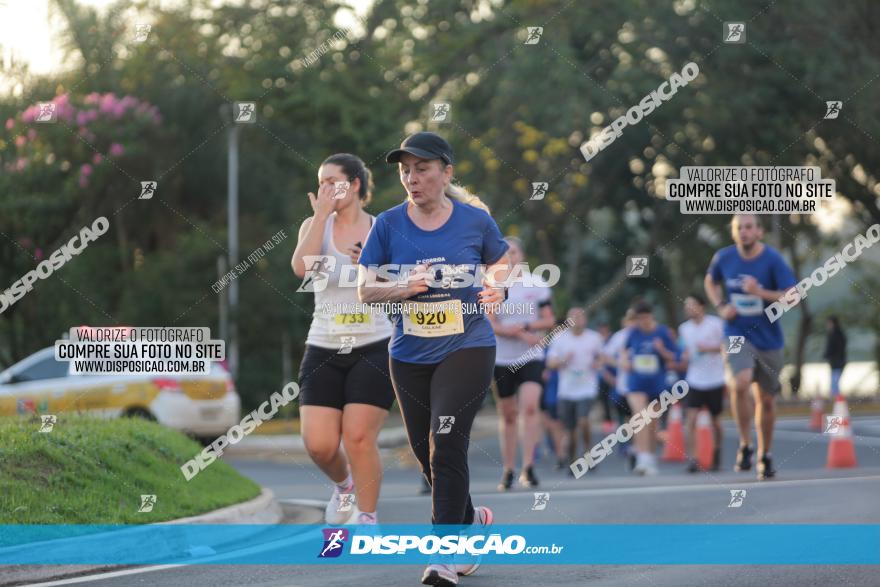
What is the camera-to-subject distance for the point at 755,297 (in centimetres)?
1256

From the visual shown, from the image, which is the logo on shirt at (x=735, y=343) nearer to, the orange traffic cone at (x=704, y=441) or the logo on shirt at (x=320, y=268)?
the orange traffic cone at (x=704, y=441)

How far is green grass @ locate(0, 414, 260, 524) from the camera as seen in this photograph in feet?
30.4

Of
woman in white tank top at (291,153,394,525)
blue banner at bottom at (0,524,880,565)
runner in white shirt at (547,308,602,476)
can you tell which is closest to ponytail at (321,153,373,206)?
woman in white tank top at (291,153,394,525)

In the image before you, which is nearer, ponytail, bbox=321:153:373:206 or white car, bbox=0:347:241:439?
ponytail, bbox=321:153:373:206

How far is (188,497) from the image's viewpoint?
1075 centimetres

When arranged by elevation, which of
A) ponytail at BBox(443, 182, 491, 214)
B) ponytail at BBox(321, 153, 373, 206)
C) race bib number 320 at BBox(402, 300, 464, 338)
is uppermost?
ponytail at BBox(321, 153, 373, 206)

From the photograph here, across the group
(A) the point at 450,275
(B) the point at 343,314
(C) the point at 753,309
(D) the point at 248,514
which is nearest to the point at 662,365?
(C) the point at 753,309

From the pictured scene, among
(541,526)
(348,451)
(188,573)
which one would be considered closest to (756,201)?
(541,526)

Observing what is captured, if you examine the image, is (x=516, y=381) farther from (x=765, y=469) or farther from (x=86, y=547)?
(x=86, y=547)

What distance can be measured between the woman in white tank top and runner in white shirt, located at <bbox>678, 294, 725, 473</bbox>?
859 centimetres

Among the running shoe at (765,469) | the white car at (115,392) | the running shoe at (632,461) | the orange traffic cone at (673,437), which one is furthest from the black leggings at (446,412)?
the orange traffic cone at (673,437)

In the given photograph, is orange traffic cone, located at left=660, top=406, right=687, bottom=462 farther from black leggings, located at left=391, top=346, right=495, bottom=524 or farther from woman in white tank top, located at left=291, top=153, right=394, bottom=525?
black leggings, located at left=391, top=346, right=495, bottom=524

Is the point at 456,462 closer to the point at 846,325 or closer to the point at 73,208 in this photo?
the point at 73,208

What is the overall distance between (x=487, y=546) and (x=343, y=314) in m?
1.52
